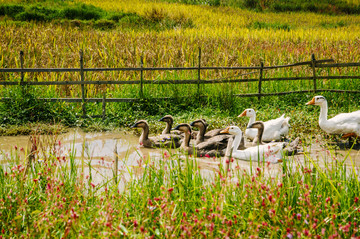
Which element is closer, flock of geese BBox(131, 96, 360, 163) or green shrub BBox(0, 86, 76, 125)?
flock of geese BBox(131, 96, 360, 163)

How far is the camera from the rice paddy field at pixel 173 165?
3.29 m

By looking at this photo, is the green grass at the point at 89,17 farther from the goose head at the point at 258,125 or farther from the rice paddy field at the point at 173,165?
the goose head at the point at 258,125

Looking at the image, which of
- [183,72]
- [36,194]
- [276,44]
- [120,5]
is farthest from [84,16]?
[36,194]

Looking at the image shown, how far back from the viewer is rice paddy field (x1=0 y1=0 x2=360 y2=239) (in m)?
3.29

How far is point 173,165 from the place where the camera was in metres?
→ 4.39

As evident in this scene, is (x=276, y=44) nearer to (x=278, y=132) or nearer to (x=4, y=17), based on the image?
(x=278, y=132)

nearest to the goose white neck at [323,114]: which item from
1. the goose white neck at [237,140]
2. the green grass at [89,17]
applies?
the goose white neck at [237,140]

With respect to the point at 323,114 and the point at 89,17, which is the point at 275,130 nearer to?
the point at 323,114

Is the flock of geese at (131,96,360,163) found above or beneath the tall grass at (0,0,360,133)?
beneath

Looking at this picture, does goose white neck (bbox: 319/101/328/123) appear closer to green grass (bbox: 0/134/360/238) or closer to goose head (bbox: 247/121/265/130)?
goose head (bbox: 247/121/265/130)

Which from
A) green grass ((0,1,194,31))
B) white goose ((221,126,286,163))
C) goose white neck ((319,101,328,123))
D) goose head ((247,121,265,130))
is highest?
green grass ((0,1,194,31))

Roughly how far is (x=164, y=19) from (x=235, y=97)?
756 inches

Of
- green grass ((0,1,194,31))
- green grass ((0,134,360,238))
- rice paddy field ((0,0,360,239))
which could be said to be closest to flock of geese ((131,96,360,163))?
rice paddy field ((0,0,360,239))

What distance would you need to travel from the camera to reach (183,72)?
37.3ft
